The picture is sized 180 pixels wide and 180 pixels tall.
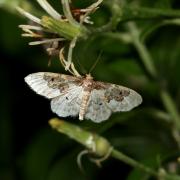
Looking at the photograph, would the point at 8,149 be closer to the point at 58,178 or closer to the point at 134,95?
the point at 58,178

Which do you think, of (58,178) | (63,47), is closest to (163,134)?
(58,178)

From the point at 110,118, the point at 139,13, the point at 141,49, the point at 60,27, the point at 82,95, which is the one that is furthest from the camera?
the point at 141,49

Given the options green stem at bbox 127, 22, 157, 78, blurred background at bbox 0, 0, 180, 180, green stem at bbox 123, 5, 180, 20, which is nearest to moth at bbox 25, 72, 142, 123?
blurred background at bbox 0, 0, 180, 180

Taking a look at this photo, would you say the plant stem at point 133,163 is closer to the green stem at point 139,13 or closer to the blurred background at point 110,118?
the blurred background at point 110,118

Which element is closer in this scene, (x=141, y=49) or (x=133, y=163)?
(x=133, y=163)

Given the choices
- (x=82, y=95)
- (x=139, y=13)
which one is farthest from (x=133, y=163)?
(x=139, y=13)

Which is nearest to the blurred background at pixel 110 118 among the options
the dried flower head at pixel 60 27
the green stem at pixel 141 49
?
the green stem at pixel 141 49

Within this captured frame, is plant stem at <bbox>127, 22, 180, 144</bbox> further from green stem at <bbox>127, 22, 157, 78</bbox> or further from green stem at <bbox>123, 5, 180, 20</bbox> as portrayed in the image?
green stem at <bbox>123, 5, 180, 20</bbox>

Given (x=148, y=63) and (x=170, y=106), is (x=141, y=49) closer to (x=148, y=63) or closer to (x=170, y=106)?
(x=148, y=63)
